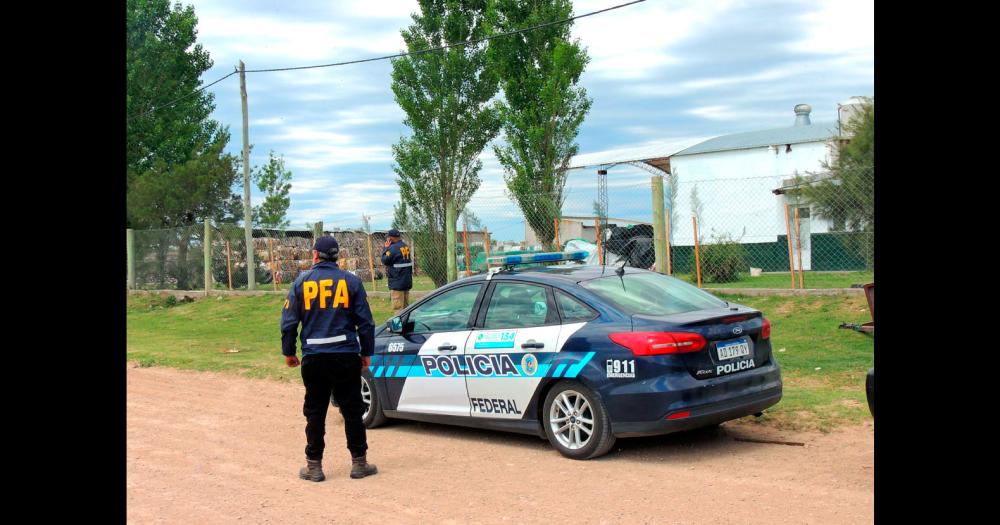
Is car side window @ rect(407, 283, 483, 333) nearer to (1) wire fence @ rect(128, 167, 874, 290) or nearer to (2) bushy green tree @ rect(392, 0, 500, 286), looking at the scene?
(1) wire fence @ rect(128, 167, 874, 290)

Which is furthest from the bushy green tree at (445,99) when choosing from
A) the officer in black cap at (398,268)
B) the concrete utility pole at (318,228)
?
the officer in black cap at (398,268)

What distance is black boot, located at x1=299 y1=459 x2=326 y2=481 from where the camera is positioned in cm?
678

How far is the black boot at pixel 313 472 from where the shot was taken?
6777mm

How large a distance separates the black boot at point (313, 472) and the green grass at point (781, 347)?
1.77 meters

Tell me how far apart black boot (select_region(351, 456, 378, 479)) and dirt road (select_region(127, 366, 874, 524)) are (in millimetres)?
85

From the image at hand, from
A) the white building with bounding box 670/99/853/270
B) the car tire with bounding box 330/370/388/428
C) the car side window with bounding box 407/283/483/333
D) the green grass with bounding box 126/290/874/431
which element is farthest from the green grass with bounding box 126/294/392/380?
the white building with bounding box 670/99/853/270

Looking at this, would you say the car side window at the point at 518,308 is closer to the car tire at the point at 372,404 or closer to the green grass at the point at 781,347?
the car tire at the point at 372,404

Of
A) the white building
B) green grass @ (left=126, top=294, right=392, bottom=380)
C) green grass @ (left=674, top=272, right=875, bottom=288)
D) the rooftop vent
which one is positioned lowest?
green grass @ (left=126, top=294, right=392, bottom=380)

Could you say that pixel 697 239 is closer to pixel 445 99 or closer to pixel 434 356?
pixel 434 356
